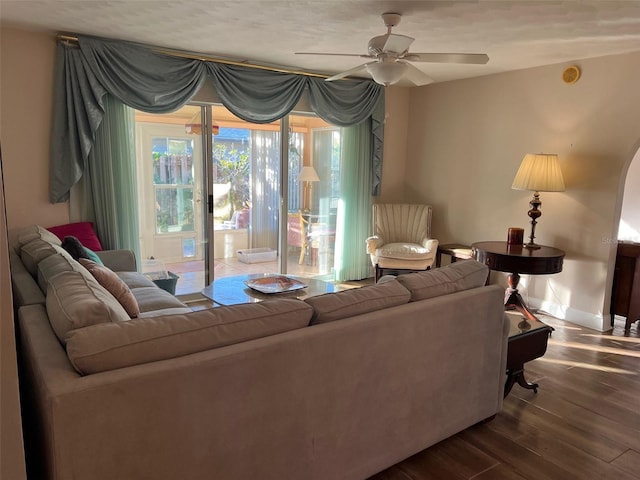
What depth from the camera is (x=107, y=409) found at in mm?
1329

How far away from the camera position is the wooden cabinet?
408 cm

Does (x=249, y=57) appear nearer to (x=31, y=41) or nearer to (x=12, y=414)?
(x=31, y=41)

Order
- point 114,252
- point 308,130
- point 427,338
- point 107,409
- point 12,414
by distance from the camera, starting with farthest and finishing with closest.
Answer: point 308,130 < point 114,252 < point 427,338 < point 107,409 < point 12,414

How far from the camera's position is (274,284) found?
354cm

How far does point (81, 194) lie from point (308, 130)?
2.49 metres

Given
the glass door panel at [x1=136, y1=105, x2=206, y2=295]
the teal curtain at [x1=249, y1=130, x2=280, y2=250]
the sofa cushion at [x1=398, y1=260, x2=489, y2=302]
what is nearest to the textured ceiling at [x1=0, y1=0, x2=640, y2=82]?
the glass door panel at [x1=136, y1=105, x2=206, y2=295]

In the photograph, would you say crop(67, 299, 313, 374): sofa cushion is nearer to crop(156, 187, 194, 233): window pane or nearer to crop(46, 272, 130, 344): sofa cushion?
crop(46, 272, 130, 344): sofa cushion

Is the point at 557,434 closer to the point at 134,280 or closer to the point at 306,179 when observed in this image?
the point at 134,280

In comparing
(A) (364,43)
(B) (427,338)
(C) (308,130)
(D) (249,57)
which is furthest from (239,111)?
(B) (427,338)

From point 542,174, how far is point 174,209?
3411 mm

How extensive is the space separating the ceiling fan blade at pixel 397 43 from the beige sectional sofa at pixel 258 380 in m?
1.38

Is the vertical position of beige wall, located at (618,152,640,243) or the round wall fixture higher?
the round wall fixture

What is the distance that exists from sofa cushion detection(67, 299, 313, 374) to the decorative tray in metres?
1.59

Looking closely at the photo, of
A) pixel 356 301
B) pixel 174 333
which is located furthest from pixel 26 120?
pixel 356 301
